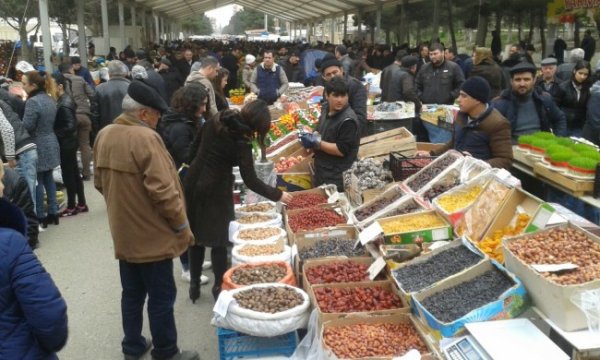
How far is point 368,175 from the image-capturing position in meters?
4.38

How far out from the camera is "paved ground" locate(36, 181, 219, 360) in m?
3.77

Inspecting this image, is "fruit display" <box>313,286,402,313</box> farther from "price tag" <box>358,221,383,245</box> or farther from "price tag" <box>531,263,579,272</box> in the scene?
"price tag" <box>531,263,579,272</box>

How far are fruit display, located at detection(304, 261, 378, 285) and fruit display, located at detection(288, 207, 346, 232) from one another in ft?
2.15

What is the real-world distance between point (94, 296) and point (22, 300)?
2886 mm

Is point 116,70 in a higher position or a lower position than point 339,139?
higher

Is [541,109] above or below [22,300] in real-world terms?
above

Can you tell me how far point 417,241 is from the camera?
10.9ft

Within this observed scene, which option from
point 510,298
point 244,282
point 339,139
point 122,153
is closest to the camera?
point 510,298

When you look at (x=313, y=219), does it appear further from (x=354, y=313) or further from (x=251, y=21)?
(x=251, y=21)

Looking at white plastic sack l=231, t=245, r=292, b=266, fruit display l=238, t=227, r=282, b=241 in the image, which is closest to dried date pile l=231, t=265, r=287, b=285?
white plastic sack l=231, t=245, r=292, b=266

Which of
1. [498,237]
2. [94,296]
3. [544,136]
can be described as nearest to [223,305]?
[498,237]

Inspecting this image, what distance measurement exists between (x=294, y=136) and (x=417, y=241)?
3461mm

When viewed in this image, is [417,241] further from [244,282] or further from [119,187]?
[119,187]

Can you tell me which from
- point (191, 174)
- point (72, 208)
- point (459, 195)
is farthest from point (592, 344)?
point (72, 208)
